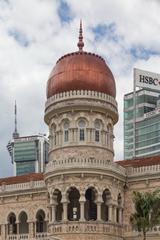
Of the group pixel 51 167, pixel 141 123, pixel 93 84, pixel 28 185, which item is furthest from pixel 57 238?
pixel 141 123

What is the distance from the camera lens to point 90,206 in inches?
1925

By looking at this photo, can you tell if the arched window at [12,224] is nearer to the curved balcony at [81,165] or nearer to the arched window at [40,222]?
the arched window at [40,222]

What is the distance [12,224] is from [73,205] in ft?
30.9

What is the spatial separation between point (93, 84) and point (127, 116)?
327 ft

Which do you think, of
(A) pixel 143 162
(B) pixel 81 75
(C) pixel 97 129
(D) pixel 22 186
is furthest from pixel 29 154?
(B) pixel 81 75

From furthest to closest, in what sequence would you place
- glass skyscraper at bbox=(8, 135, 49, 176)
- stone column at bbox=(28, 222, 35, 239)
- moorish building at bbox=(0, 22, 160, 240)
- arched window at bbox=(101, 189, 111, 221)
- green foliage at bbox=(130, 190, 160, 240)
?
1. glass skyscraper at bbox=(8, 135, 49, 176)
2. stone column at bbox=(28, 222, 35, 239)
3. arched window at bbox=(101, 189, 111, 221)
4. moorish building at bbox=(0, 22, 160, 240)
5. green foliage at bbox=(130, 190, 160, 240)

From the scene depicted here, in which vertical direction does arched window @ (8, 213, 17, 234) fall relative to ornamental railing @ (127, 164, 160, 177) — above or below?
below

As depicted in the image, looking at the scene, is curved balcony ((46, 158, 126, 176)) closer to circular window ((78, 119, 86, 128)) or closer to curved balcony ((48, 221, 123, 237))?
circular window ((78, 119, 86, 128))

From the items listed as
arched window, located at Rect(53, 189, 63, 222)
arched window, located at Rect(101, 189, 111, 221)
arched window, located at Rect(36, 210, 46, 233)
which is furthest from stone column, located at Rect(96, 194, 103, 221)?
arched window, located at Rect(36, 210, 46, 233)

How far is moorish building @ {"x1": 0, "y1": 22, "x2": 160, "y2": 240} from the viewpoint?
153 ft

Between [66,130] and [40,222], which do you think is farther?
[40,222]

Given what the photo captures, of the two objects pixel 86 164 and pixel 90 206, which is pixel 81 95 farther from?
pixel 90 206

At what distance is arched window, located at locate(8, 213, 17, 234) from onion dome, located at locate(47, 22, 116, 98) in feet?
39.6

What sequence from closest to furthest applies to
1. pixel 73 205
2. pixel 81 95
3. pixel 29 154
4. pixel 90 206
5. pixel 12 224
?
pixel 81 95
pixel 73 205
pixel 90 206
pixel 12 224
pixel 29 154
